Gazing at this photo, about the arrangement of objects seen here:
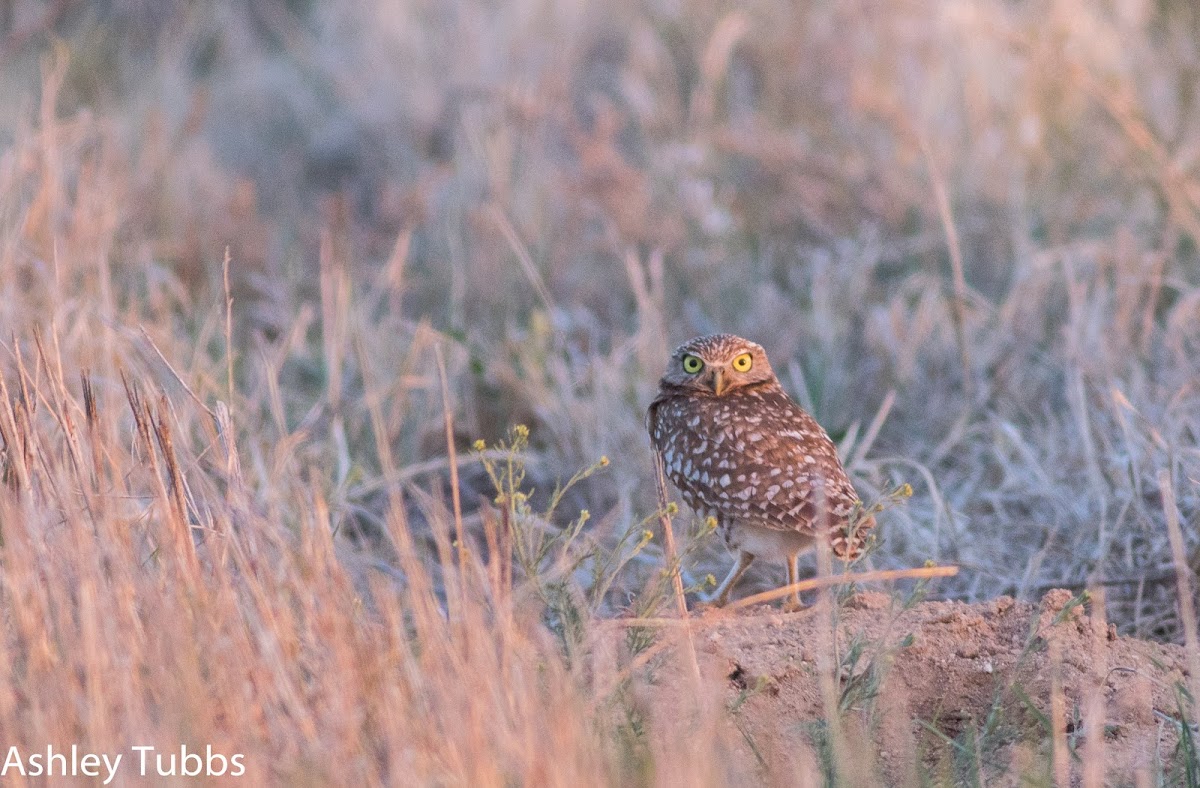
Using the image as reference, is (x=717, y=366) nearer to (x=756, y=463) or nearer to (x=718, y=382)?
(x=718, y=382)

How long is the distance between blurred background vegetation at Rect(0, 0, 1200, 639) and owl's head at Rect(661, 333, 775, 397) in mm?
627

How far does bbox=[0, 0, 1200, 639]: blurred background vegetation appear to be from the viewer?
5078mm

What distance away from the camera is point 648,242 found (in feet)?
24.7

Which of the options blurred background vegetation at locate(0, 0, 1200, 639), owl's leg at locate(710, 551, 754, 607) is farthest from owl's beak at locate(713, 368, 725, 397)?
blurred background vegetation at locate(0, 0, 1200, 639)

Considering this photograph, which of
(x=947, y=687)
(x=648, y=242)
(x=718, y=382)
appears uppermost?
(x=648, y=242)

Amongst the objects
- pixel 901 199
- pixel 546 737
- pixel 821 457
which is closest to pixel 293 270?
pixel 901 199

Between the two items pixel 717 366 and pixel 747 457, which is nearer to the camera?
pixel 747 457

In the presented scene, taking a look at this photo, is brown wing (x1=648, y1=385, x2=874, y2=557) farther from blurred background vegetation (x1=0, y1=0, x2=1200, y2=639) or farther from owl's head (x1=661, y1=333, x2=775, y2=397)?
blurred background vegetation (x1=0, y1=0, x2=1200, y2=639)

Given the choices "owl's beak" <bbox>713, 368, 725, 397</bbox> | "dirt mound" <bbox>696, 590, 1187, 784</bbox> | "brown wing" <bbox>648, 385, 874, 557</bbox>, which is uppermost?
"owl's beak" <bbox>713, 368, 725, 397</bbox>

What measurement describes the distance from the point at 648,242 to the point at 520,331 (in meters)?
1.12

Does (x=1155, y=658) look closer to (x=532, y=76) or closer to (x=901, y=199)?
(x=901, y=199)

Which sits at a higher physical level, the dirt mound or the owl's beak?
the owl's beak

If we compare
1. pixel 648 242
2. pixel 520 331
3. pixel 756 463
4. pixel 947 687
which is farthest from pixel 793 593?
pixel 648 242

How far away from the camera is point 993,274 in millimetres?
6895
